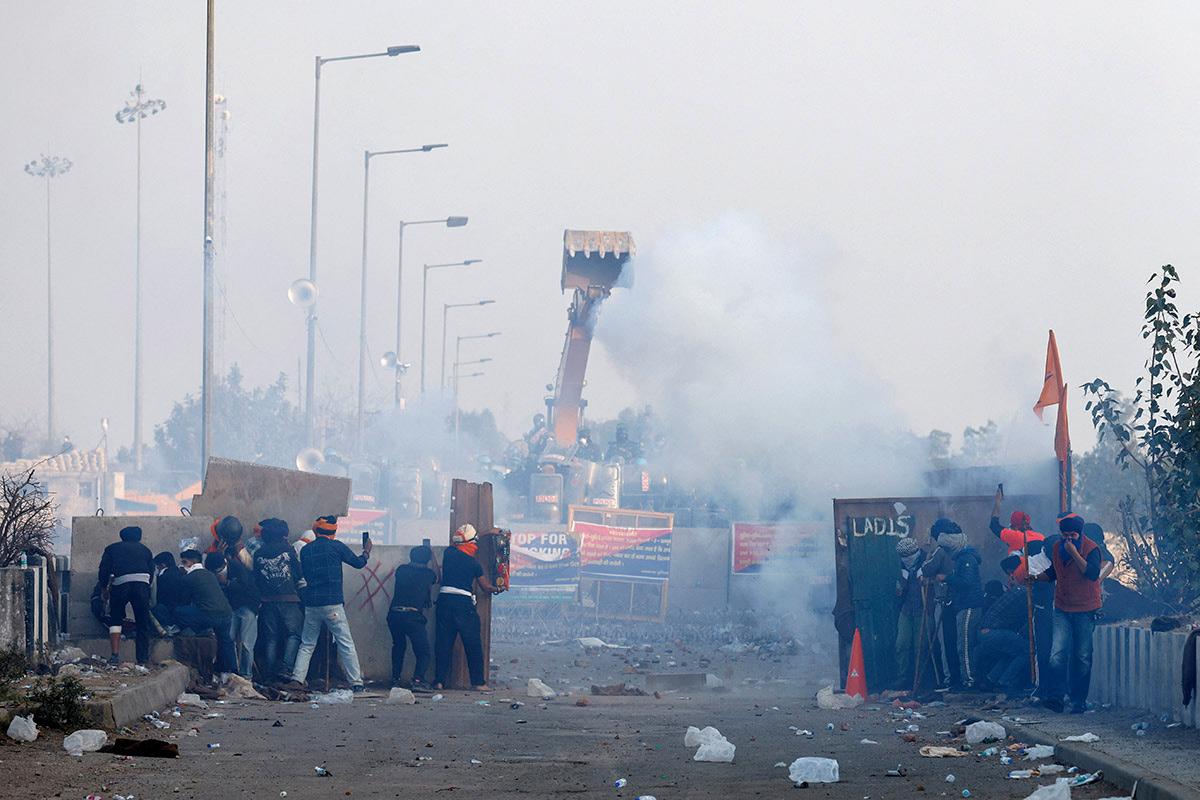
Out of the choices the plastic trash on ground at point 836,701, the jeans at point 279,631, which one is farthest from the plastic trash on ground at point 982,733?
the jeans at point 279,631

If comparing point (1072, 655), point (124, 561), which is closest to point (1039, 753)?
point (1072, 655)

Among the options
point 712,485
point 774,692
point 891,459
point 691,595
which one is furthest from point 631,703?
point 712,485

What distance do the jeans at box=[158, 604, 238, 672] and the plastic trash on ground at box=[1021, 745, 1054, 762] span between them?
326 inches

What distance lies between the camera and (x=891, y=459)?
2398cm

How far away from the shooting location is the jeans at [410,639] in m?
16.1

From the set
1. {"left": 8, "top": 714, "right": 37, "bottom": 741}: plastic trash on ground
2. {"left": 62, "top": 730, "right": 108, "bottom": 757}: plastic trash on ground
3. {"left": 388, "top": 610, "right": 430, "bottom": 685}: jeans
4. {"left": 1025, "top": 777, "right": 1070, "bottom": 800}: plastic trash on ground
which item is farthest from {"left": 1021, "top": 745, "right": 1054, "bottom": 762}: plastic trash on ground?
{"left": 388, "top": 610, "right": 430, "bottom": 685}: jeans

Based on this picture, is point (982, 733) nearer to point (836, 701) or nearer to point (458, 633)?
point (836, 701)

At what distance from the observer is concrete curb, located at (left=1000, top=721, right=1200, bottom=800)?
25.5 feet

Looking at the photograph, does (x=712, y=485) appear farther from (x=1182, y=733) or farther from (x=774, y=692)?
(x=1182, y=733)

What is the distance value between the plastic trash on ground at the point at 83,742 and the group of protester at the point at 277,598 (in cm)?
515

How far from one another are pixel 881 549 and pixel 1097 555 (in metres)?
3.48

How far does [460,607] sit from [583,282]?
14878 mm

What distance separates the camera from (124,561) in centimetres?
1503

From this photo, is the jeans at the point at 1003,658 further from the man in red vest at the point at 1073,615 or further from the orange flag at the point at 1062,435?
the orange flag at the point at 1062,435
